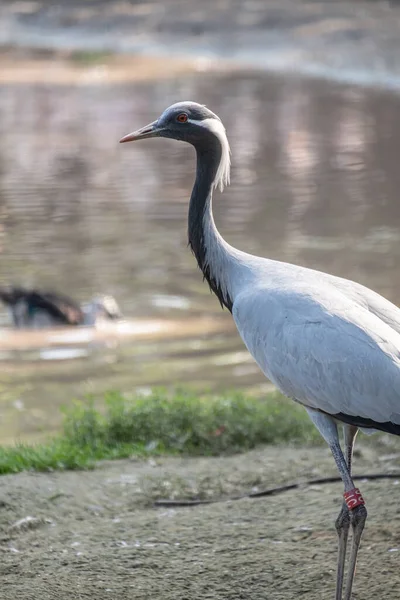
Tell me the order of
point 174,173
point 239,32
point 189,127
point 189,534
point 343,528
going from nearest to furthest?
1. point 343,528
2. point 189,127
3. point 189,534
4. point 174,173
5. point 239,32

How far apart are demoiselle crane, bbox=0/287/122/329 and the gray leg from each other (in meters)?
4.81

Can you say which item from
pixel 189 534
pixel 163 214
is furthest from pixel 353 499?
pixel 163 214

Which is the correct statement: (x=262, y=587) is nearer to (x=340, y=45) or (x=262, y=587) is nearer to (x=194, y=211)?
(x=194, y=211)

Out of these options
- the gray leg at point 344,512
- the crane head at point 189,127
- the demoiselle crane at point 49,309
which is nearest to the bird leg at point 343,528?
the gray leg at point 344,512

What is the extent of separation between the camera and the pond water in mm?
9156

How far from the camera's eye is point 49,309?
9680mm

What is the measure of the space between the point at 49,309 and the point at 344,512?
494 cm

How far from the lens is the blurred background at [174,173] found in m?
9.43

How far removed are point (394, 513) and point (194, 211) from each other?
1.52 metres

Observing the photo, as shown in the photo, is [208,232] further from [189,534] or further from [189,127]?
[189,534]

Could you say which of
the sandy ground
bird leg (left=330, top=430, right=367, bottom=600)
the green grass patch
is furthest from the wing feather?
the green grass patch

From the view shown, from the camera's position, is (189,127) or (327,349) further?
(189,127)

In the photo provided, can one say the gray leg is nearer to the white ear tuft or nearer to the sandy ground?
the sandy ground

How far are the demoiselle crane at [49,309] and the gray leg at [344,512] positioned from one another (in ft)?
15.8
